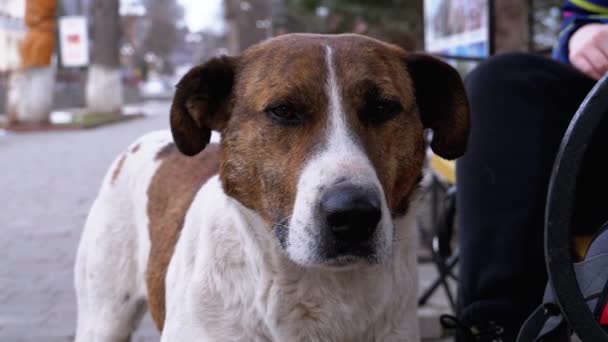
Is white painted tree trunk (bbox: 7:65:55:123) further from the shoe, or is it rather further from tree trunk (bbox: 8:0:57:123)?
the shoe

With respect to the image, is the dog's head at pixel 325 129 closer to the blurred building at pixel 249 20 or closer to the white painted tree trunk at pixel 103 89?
the blurred building at pixel 249 20

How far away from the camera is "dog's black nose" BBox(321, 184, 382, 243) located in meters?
2.13

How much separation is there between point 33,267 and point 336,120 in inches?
178

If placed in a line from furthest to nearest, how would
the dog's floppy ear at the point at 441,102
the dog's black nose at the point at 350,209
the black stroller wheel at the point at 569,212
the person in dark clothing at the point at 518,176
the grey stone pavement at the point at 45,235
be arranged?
the grey stone pavement at the point at 45,235
the dog's floppy ear at the point at 441,102
the person in dark clothing at the point at 518,176
the dog's black nose at the point at 350,209
the black stroller wheel at the point at 569,212

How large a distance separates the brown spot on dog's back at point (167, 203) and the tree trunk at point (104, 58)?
2358 centimetres

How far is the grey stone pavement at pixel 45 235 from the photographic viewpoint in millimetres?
4861

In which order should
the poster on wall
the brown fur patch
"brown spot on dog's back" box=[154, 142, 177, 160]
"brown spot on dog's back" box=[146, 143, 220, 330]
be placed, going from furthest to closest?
1. the poster on wall
2. "brown spot on dog's back" box=[154, 142, 177, 160]
3. "brown spot on dog's back" box=[146, 143, 220, 330]
4. the brown fur patch

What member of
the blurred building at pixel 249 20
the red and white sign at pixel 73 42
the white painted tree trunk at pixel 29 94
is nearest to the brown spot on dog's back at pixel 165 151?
the blurred building at pixel 249 20

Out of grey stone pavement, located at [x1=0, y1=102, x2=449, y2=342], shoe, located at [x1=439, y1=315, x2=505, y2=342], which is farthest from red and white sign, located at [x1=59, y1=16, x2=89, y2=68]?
shoe, located at [x1=439, y1=315, x2=505, y2=342]

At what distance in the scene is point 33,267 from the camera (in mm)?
6328

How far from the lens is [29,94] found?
22.1 meters

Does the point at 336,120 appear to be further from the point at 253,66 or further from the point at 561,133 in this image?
the point at 561,133

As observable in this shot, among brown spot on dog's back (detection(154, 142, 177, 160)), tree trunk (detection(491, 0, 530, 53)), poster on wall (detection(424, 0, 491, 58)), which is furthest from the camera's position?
tree trunk (detection(491, 0, 530, 53))

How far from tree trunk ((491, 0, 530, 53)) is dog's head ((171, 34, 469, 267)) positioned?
317 centimetres
